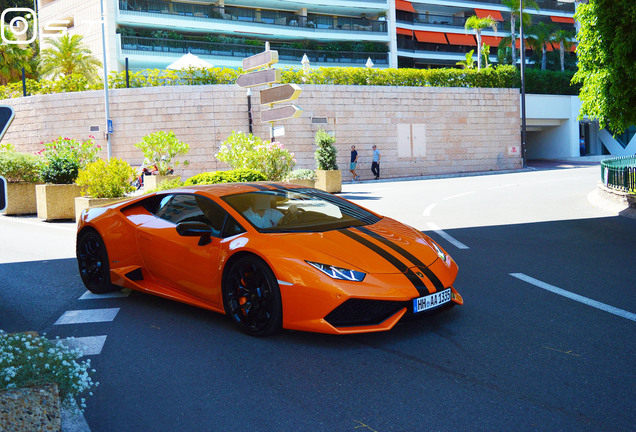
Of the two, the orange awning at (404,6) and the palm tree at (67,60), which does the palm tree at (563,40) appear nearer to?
the orange awning at (404,6)

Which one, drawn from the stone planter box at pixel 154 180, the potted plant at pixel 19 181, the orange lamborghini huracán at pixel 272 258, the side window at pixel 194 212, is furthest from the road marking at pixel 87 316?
the potted plant at pixel 19 181

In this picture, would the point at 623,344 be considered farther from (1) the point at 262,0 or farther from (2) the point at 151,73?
(1) the point at 262,0

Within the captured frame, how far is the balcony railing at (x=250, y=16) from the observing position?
140 ft

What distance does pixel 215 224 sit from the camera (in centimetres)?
532

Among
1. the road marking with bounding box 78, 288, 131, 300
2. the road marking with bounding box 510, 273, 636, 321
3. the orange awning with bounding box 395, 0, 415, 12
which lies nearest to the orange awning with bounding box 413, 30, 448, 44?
the orange awning with bounding box 395, 0, 415, 12

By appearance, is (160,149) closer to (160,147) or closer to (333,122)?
(160,147)

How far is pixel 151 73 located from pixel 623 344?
1174 inches

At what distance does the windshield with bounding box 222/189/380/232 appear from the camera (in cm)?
521

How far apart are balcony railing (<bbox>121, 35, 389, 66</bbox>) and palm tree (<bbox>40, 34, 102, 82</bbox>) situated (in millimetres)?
2619

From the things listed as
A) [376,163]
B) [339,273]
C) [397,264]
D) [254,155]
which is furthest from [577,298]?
[376,163]

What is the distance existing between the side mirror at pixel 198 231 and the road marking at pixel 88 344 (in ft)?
3.42

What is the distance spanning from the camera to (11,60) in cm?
4344

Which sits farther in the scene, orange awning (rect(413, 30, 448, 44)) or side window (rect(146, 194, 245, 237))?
orange awning (rect(413, 30, 448, 44))

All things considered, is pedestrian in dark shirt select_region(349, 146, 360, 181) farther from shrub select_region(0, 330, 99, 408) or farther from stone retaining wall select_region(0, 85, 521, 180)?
Result: shrub select_region(0, 330, 99, 408)
